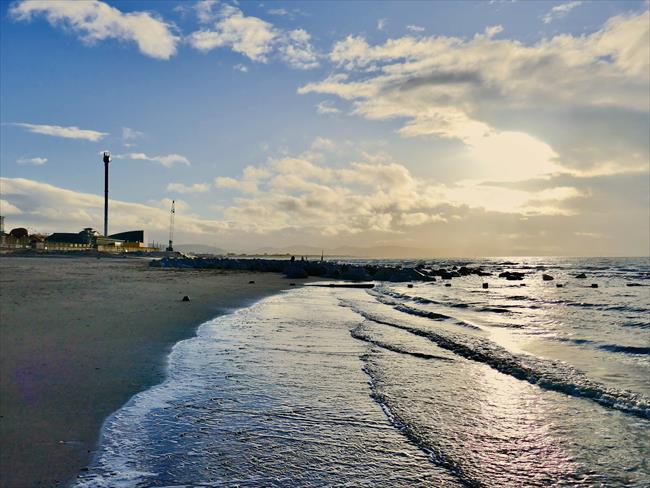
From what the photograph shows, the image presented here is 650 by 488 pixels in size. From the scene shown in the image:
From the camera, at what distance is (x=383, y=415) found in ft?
18.7

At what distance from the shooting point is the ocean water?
410 centimetres

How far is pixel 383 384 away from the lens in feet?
23.4

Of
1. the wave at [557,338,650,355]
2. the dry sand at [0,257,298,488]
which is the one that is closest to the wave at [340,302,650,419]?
the wave at [557,338,650,355]

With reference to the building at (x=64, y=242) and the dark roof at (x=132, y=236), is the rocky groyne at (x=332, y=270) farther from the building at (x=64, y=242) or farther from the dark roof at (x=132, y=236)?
the dark roof at (x=132, y=236)

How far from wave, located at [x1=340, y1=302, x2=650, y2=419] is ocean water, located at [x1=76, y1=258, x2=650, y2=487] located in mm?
35

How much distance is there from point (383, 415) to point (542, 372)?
162 inches

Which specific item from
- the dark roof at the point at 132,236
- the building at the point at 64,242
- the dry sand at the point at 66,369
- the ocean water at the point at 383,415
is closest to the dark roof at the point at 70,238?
the building at the point at 64,242

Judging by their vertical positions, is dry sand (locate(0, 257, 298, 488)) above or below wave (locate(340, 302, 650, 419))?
above

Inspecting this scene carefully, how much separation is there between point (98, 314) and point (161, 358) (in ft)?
17.1

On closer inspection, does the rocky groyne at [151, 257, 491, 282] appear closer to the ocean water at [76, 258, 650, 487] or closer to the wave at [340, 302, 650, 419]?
the wave at [340, 302, 650, 419]

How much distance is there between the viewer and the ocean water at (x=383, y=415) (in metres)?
4.10

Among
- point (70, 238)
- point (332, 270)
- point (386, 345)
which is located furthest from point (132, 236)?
point (386, 345)

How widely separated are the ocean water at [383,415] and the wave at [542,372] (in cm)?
4

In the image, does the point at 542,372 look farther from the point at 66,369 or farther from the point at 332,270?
the point at 332,270
